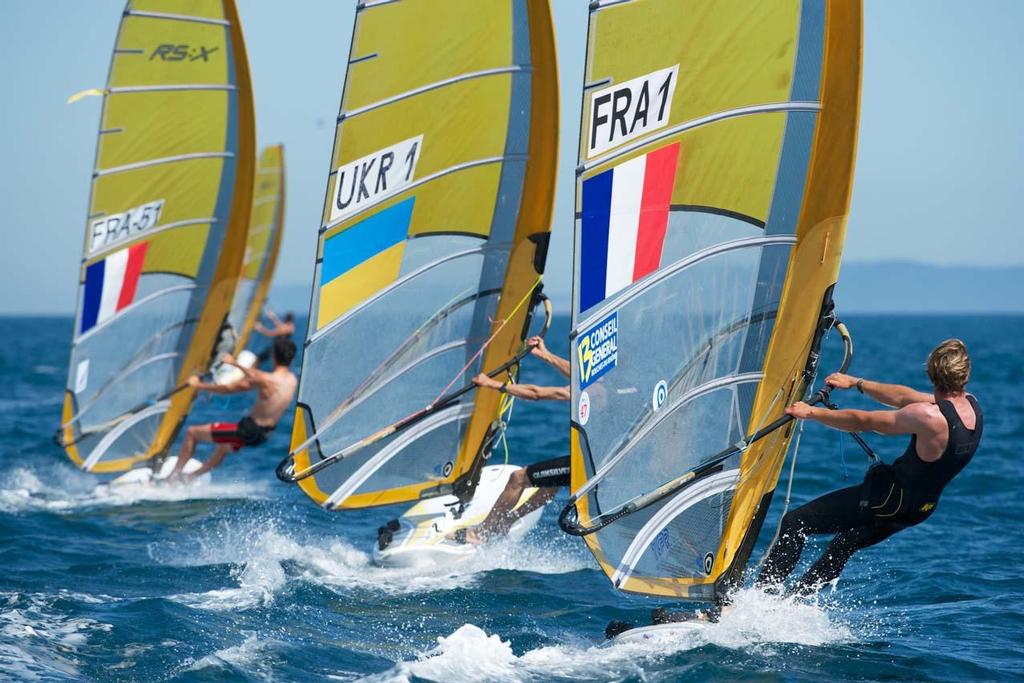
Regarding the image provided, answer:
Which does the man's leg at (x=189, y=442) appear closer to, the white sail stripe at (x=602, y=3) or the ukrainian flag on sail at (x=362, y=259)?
the ukrainian flag on sail at (x=362, y=259)

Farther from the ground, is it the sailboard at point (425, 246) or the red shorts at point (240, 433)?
the sailboard at point (425, 246)

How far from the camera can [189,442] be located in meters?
10.6

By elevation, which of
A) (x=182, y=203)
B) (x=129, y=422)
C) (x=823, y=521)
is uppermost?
(x=823, y=521)

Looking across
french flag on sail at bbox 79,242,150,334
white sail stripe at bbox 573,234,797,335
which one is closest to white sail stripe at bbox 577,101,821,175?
white sail stripe at bbox 573,234,797,335

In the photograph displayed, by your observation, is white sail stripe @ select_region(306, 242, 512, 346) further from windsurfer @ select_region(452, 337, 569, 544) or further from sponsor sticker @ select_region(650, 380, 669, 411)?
sponsor sticker @ select_region(650, 380, 669, 411)

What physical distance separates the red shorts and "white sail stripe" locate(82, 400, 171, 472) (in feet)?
3.59

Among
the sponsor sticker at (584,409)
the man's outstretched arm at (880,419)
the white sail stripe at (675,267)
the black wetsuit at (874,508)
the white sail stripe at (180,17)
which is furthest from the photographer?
the white sail stripe at (180,17)

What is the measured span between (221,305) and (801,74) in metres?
6.68

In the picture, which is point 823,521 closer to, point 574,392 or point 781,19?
point 574,392

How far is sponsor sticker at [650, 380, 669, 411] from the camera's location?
6.16 meters

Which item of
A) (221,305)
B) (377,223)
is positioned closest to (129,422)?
(221,305)

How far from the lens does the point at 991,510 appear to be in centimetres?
984

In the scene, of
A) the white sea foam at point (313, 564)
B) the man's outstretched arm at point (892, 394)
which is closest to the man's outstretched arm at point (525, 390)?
the white sea foam at point (313, 564)

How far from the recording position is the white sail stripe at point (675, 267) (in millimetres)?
5875
